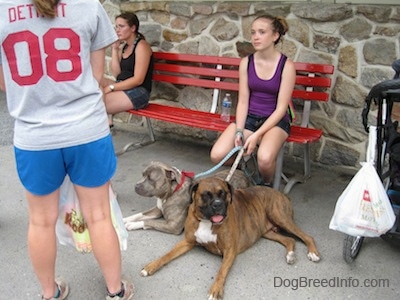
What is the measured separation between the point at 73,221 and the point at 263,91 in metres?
2.15

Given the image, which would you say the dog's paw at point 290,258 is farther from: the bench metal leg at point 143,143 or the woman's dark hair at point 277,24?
the bench metal leg at point 143,143

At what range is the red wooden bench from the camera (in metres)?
4.15

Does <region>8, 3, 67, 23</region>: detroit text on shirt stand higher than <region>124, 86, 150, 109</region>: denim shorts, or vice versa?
<region>8, 3, 67, 23</region>: detroit text on shirt

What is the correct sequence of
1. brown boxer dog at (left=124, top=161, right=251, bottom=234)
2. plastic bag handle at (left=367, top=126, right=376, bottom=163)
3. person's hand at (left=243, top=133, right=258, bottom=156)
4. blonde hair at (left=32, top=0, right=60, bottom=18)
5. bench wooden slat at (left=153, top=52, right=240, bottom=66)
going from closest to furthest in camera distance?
blonde hair at (left=32, top=0, right=60, bottom=18) → plastic bag handle at (left=367, top=126, right=376, bottom=163) → brown boxer dog at (left=124, top=161, right=251, bottom=234) → person's hand at (left=243, top=133, right=258, bottom=156) → bench wooden slat at (left=153, top=52, right=240, bottom=66)

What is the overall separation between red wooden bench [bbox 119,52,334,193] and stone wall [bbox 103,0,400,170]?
188 mm

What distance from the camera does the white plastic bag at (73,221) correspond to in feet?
7.69

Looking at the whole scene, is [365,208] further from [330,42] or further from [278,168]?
[330,42]

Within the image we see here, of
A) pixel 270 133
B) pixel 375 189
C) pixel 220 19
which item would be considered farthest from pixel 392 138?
pixel 220 19

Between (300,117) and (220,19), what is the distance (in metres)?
1.41

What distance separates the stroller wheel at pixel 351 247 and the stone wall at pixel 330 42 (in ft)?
5.06

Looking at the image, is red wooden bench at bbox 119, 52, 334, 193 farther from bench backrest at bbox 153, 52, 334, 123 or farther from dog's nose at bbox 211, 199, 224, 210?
dog's nose at bbox 211, 199, 224, 210

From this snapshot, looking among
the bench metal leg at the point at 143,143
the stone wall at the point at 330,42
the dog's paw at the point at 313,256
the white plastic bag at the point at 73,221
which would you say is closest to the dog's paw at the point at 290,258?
the dog's paw at the point at 313,256

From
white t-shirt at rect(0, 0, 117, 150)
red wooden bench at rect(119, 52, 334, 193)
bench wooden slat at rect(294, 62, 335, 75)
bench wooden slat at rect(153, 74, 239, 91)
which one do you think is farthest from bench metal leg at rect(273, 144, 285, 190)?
white t-shirt at rect(0, 0, 117, 150)

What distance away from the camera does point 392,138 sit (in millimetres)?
2902
